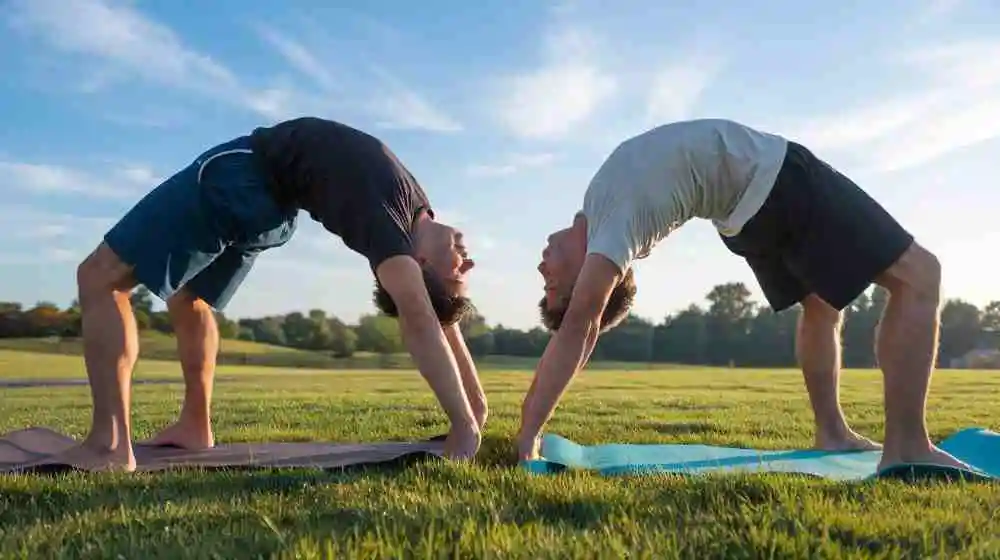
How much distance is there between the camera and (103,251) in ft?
12.1

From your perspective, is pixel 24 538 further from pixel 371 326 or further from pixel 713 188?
pixel 371 326

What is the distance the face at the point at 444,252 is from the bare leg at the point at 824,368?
183 centimetres

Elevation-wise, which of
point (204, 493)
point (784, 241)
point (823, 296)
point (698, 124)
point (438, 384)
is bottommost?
point (204, 493)

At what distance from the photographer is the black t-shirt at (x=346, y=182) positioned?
3.62 m

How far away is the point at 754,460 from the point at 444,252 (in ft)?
5.55

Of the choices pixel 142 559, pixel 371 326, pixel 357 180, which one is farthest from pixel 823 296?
pixel 371 326

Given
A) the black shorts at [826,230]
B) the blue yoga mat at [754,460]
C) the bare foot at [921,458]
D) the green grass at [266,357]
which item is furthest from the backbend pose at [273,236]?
the green grass at [266,357]

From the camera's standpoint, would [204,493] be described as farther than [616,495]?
Yes

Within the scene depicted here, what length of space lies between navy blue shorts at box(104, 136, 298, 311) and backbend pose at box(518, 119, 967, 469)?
4.73ft

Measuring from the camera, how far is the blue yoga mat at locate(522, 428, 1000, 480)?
3.24 m

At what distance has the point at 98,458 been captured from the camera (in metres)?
3.45

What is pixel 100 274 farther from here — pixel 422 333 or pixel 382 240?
pixel 422 333

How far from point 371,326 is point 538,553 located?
50826mm

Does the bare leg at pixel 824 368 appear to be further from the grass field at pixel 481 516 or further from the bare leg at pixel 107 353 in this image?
the bare leg at pixel 107 353
